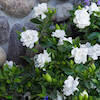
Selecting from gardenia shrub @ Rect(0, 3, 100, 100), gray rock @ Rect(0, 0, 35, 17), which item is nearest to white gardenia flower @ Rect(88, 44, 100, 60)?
gardenia shrub @ Rect(0, 3, 100, 100)

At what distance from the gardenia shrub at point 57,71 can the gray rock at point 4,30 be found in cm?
41

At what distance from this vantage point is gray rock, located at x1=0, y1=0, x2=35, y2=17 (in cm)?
176

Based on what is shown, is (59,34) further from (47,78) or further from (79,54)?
(47,78)

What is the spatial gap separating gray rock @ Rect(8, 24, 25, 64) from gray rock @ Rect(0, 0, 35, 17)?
140mm

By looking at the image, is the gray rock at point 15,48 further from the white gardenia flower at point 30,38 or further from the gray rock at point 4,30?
the white gardenia flower at point 30,38

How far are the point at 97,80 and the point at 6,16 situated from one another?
1.01 meters

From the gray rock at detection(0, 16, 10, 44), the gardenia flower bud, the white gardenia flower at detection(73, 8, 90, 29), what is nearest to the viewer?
the gardenia flower bud

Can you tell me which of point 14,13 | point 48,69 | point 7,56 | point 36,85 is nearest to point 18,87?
point 36,85

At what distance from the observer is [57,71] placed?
54.6 inches

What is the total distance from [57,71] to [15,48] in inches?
20.5

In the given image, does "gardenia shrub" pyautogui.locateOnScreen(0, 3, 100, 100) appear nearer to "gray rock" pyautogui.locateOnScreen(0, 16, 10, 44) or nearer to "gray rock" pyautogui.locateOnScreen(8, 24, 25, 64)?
"gray rock" pyautogui.locateOnScreen(8, 24, 25, 64)

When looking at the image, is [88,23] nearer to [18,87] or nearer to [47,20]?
[47,20]

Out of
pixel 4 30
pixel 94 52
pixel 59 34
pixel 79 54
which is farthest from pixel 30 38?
pixel 4 30

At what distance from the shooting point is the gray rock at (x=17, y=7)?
176 cm
